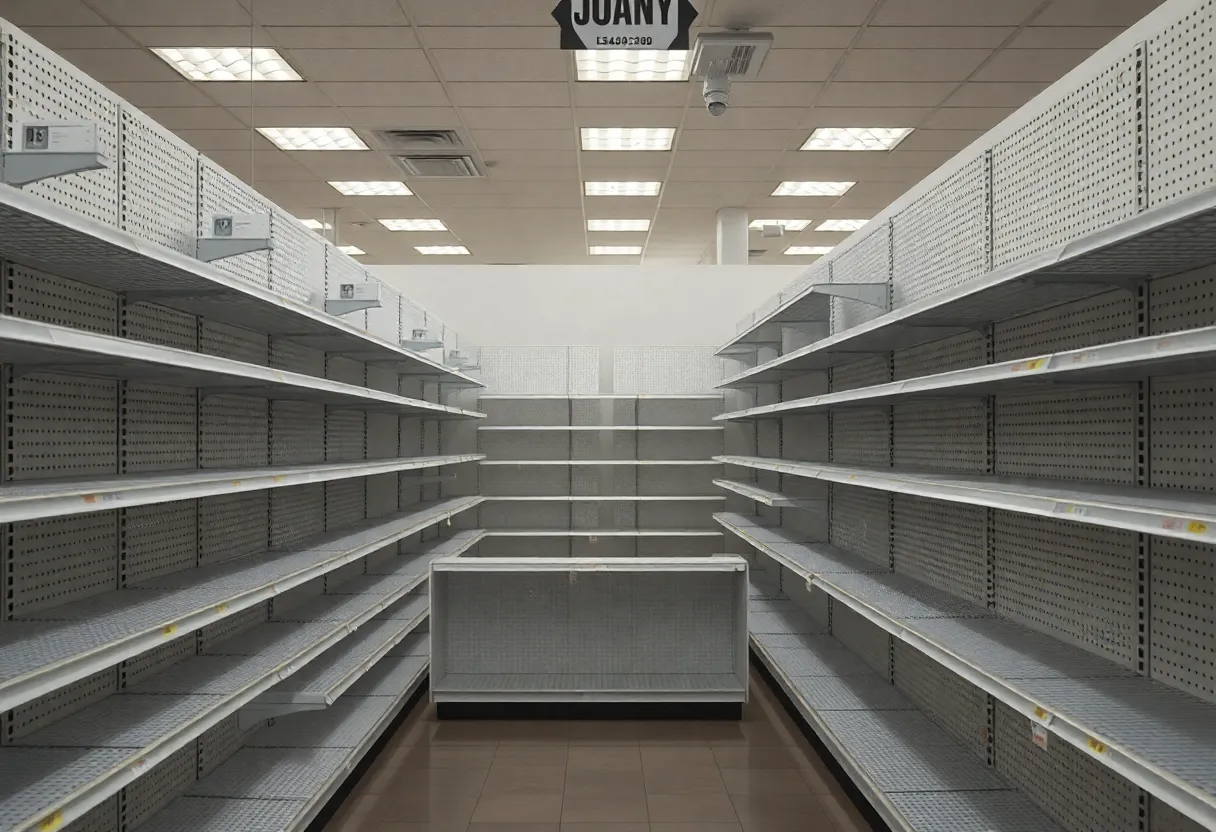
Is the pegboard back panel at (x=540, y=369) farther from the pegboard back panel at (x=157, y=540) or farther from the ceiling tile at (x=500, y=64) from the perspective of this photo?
the pegboard back panel at (x=157, y=540)

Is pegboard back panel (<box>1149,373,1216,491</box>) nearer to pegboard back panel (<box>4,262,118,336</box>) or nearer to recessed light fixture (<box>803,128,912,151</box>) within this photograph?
pegboard back panel (<box>4,262,118,336</box>)

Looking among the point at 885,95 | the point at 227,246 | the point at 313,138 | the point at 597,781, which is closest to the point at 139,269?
the point at 227,246

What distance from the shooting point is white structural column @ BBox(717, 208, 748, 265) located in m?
8.17

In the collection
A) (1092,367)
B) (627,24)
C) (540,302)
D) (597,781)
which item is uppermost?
(627,24)

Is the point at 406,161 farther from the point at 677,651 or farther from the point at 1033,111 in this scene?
the point at 1033,111

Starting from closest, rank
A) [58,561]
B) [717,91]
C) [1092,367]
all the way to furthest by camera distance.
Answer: [1092,367], [58,561], [717,91]

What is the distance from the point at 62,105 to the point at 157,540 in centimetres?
154

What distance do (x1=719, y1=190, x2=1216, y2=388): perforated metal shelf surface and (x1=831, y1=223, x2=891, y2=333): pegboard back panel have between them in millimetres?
673

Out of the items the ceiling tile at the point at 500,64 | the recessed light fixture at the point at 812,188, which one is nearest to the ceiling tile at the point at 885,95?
the recessed light fixture at the point at 812,188

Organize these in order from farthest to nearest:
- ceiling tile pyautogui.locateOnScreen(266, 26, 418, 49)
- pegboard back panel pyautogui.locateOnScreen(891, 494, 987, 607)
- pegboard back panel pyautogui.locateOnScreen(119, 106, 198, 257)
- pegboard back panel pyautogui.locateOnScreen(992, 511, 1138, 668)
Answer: ceiling tile pyautogui.locateOnScreen(266, 26, 418, 49)
pegboard back panel pyautogui.locateOnScreen(891, 494, 987, 607)
pegboard back panel pyautogui.locateOnScreen(119, 106, 198, 257)
pegboard back panel pyautogui.locateOnScreen(992, 511, 1138, 668)

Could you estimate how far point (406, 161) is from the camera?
6723mm

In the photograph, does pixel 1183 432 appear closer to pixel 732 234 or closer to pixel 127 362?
pixel 127 362

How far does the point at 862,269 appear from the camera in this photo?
4551 millimetres

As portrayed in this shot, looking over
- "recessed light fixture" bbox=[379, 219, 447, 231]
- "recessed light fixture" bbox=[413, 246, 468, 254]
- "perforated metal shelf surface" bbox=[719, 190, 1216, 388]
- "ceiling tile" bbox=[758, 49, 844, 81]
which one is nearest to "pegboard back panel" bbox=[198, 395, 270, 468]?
"perforated metal shelf surface" bbox=[719, 190, 1216, 388]
